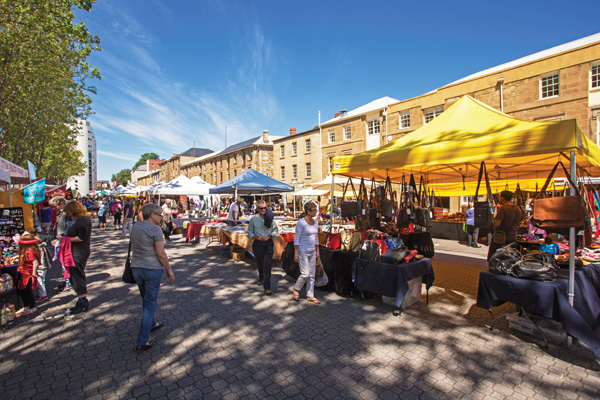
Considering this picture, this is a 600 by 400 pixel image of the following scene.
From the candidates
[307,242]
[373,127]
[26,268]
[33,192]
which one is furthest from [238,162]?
[307,242]

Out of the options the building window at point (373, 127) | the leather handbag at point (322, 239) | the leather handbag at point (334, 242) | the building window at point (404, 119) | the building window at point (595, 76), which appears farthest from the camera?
the building window at point (373, 127)

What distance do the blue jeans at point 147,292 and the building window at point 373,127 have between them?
2622 cm

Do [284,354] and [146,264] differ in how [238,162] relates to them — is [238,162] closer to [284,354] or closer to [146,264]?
[146,264]

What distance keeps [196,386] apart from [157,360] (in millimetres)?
759

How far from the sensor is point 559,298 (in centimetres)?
330

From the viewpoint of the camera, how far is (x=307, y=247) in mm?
4797

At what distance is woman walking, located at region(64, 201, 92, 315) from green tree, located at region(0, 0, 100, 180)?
8.89m

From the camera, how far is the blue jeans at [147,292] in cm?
337

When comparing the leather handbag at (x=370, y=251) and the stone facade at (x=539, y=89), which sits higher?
the stone facade at (x=539, y=89)

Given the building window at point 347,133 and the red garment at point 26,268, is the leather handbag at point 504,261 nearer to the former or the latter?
the red garment at point 26,268

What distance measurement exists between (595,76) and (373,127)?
585 inches

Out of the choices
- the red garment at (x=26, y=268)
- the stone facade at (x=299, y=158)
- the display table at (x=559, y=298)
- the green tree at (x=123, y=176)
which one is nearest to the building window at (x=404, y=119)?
the stone facade at (x=299, y=158)

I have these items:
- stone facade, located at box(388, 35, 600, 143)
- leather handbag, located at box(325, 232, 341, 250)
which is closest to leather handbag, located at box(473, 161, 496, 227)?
leather handbag, located at box(325, 232, 341, 250)

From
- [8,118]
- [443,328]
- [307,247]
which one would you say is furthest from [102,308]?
[8,118]
